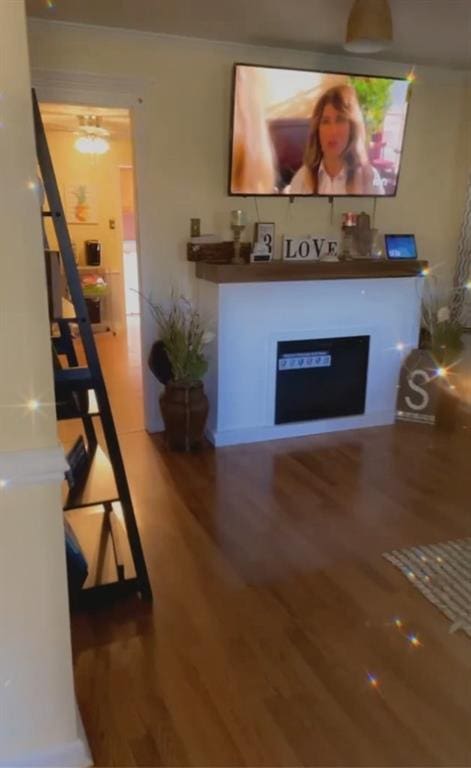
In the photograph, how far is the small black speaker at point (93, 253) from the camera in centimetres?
694

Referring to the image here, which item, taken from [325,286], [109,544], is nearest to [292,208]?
[325,286]

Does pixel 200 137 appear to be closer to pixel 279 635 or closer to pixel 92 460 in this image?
pixel 92 460

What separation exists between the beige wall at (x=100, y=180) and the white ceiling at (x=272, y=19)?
12.4 ft

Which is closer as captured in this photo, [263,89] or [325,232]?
[263,89]

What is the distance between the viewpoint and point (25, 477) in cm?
124

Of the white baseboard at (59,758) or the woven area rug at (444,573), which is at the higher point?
the white baseboard at (59,758)

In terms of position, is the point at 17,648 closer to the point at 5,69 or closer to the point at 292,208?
the point at 5,69

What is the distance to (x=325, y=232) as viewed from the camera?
3.96 metres

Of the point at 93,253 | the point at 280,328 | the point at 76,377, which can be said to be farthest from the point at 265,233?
the point at 93,253

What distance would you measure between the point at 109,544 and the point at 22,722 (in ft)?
3.30

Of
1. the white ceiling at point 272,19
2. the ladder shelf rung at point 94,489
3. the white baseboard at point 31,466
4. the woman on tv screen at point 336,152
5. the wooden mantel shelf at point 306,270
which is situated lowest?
the ladder shelf rung at point 94,489

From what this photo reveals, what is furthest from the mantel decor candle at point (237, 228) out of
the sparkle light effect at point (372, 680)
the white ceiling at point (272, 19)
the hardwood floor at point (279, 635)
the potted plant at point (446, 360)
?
the sparkle light effect at point (372, 680)

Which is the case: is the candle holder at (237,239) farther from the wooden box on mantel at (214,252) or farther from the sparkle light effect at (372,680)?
the sparkle light effect at (372,680)

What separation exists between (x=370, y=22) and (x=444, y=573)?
239cm
